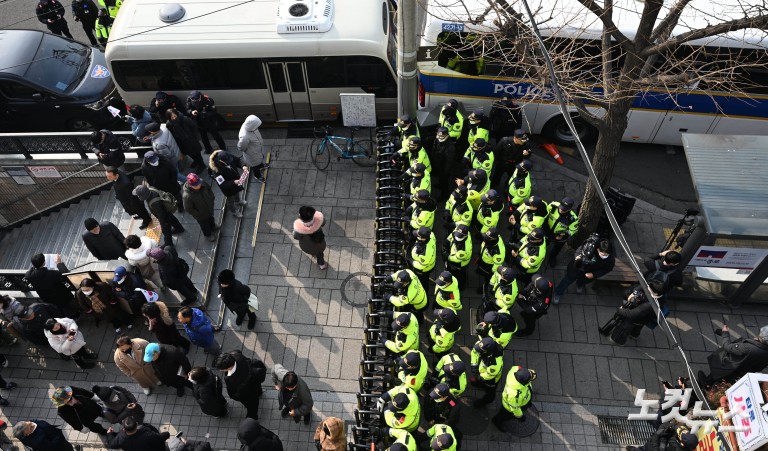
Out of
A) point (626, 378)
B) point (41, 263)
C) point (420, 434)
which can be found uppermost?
point (41, 263)

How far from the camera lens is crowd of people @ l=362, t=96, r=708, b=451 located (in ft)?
28.1

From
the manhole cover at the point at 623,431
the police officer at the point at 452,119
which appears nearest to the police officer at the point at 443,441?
the manhole cover at the point at 623,431

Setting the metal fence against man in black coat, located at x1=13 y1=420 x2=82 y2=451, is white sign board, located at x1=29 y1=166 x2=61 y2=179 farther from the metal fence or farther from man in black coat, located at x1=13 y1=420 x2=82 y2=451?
man in black coat, located at x1=13 y1=420 x2=82 y2=451

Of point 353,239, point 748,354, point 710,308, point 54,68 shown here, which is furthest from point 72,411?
point 710,308

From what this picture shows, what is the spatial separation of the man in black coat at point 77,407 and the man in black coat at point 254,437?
104 inches

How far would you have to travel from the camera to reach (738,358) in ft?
29.4

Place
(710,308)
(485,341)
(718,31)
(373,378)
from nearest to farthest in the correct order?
(718,31) < (485,341) < (373,378) < (710,308)

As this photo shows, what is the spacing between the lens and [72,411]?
29.9 feet

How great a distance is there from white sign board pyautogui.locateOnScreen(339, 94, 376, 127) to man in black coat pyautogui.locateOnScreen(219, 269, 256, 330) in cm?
450

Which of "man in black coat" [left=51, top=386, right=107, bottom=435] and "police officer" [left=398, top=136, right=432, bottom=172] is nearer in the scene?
"man in black coat" [left=51, top=386, right=107, bottom=435]

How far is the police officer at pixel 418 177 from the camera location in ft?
34.7

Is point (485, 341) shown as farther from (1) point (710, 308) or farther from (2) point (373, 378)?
(1) point (710, 308)

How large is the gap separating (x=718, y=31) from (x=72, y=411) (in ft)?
34.8

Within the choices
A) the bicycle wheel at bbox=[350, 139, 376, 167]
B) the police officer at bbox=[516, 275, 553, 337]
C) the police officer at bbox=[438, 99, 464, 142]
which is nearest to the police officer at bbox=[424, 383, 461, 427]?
the police officer at bbox=[516, 275, 553, 337]
